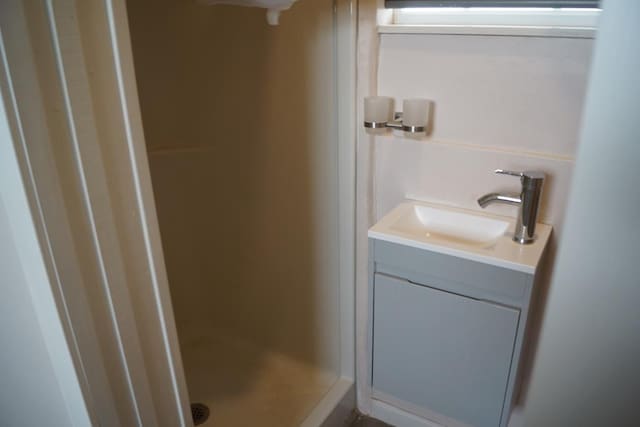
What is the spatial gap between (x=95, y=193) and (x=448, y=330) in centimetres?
103

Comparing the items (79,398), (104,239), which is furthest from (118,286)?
(79,398)

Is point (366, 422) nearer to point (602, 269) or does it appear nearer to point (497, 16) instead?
point (497, 16)

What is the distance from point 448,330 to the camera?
1242 millimetres

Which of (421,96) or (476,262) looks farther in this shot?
(421,96)

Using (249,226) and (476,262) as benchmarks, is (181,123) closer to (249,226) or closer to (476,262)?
(249,226)

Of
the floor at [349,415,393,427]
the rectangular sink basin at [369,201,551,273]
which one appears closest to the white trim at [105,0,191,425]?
the rectangular sink basin at [369,201,551,273]

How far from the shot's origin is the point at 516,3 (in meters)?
1.17

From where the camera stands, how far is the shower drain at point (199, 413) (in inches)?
62.7

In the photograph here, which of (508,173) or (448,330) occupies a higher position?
(508,173)

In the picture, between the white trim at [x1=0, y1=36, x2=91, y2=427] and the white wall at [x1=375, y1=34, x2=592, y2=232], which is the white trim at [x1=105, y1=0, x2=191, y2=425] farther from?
the white wall at [x1=375, y1=34, x2=592, y2=232]

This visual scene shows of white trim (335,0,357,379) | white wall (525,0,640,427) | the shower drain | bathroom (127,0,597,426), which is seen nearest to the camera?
white wall (525,0,640,427)

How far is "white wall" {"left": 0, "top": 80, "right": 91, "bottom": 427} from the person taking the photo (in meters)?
0.50

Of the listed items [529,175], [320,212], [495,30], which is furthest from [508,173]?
[320,212]

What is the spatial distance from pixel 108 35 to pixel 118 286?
1.03 feet
